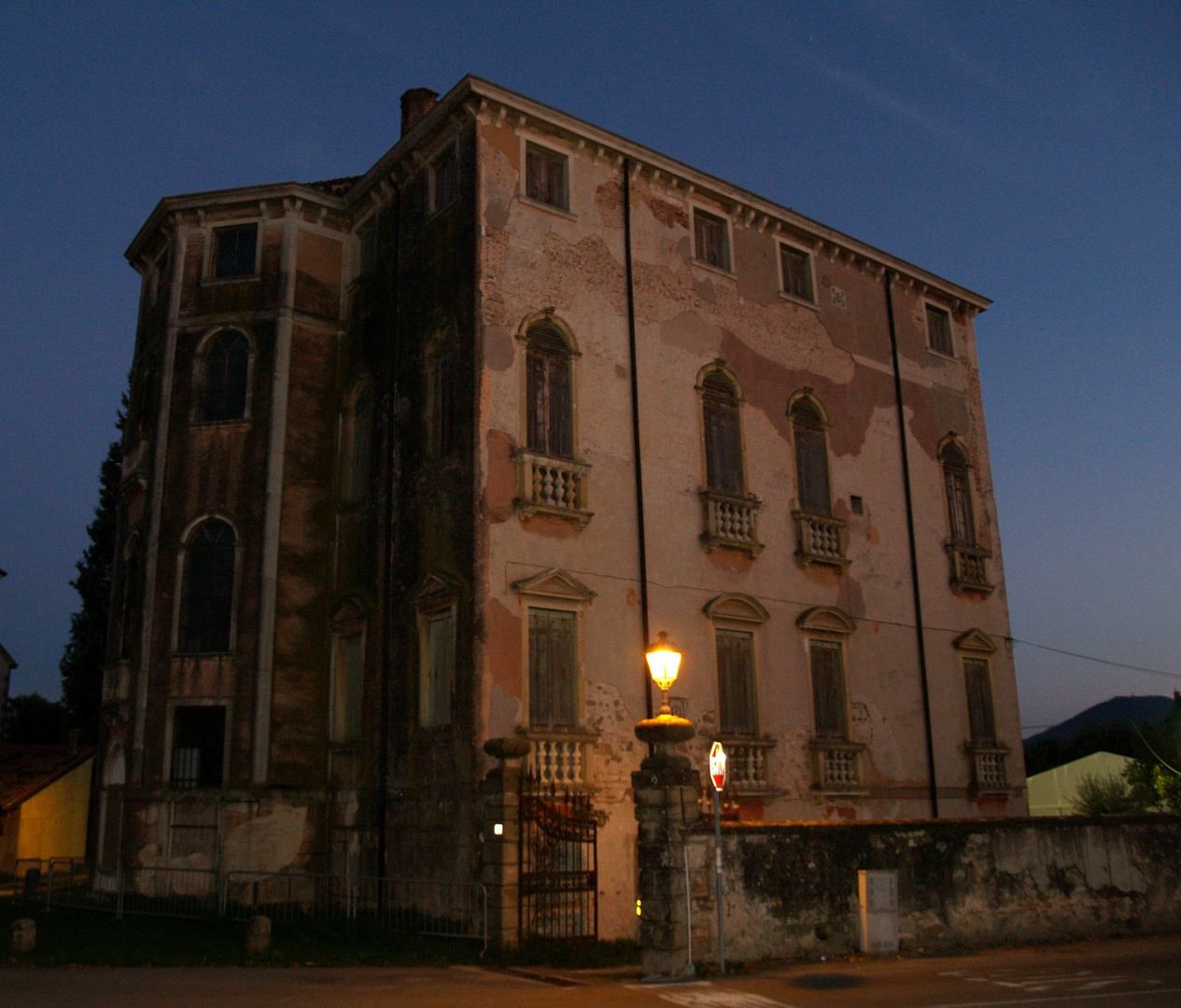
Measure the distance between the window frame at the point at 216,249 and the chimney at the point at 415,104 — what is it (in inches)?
152

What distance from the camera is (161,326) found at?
24203 mm

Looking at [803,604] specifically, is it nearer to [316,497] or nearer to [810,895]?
[810,895]

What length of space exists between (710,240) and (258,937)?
631 inches

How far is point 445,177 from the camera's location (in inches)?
851

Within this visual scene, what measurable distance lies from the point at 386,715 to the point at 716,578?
21.6 ft

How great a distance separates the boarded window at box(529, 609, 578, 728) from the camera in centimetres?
1869

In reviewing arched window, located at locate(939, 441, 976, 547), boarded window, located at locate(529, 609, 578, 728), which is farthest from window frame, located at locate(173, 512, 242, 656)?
arched window, located at locate(939, 441, 976, 547)

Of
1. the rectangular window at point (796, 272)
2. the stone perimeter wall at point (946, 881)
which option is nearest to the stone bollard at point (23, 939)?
the stone perimeter wall at point (946, 881)

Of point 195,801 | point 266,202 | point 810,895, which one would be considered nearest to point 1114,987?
point 810,895

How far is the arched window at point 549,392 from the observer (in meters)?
20.0

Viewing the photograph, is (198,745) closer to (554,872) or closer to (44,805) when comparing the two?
(554,872)

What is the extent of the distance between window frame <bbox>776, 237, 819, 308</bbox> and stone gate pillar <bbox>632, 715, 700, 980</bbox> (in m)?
13.2

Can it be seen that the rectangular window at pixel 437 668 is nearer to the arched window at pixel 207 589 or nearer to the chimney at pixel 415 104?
the arched window at pixel 207 589

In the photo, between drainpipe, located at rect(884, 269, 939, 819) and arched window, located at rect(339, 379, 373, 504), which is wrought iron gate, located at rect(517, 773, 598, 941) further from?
drainpipe, located at rect(884, 269, 939, 819)
